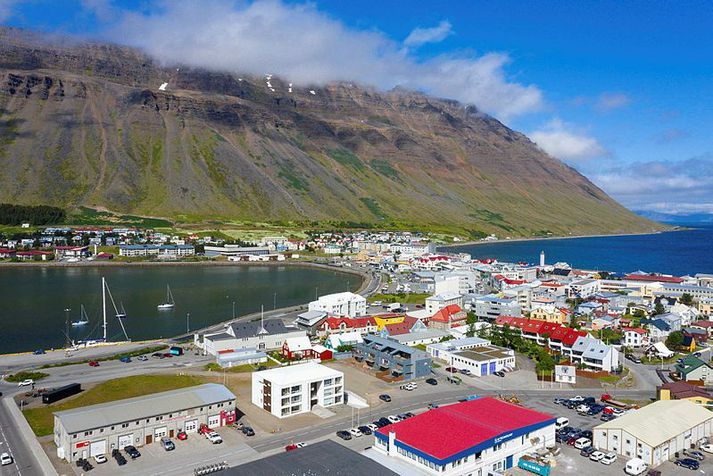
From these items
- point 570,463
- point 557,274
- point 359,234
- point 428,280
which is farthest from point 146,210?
point 570,463

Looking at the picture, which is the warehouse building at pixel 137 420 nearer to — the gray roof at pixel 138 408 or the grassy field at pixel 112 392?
the gray roof at pixel 138 408

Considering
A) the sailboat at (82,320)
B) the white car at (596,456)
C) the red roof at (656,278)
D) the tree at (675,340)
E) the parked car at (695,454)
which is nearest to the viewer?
the white car at (596,456)

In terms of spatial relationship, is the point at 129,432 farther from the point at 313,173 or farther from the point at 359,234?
the point at 313,173

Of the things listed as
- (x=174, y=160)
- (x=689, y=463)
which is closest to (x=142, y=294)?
(x=689, y=463)

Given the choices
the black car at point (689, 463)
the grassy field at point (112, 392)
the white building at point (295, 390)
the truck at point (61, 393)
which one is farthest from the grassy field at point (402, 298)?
the black car at point (689, 463)

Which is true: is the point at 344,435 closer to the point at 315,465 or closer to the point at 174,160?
the point at 315,465

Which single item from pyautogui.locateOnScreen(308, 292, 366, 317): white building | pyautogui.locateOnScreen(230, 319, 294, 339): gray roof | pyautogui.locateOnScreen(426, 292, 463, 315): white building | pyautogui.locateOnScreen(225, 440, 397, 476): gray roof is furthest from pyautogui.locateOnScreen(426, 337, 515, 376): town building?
pyautogui.locateOnScreen(225, 440, 397, 476): gray roof
